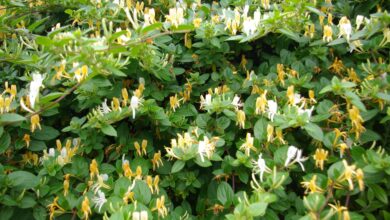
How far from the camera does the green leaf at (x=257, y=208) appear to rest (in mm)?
717

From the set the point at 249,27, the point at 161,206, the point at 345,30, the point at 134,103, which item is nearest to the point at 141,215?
the point at 161,206

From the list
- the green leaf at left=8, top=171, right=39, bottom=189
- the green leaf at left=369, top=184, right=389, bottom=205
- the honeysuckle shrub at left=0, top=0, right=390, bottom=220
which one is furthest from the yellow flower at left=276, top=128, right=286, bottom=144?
the green leaf at left=8, top=171, right=39, bottom=189

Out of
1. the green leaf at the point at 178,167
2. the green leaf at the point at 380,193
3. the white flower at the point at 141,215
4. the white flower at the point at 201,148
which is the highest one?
the white flower at the point at 201,148

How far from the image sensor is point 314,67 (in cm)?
116

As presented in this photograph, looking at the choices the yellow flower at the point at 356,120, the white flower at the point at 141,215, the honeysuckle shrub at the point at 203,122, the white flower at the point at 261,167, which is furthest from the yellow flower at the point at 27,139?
the yellow flower at the point at 356,120

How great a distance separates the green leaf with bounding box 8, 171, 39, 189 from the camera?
0.93 m

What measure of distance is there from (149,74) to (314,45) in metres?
0.51

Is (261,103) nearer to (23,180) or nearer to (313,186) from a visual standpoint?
(313,186)

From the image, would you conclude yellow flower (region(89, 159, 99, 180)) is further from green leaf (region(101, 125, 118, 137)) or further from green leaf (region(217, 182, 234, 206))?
green leaf (region(217, 182, 234, 206))

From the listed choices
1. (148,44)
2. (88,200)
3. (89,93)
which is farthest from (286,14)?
(88,200)

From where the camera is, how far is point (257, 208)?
0.73 m

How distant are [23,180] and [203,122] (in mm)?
476

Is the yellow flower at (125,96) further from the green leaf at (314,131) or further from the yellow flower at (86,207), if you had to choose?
the green leaf at (314,131)

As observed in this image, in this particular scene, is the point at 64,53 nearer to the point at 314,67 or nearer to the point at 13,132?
the point at 13,132
